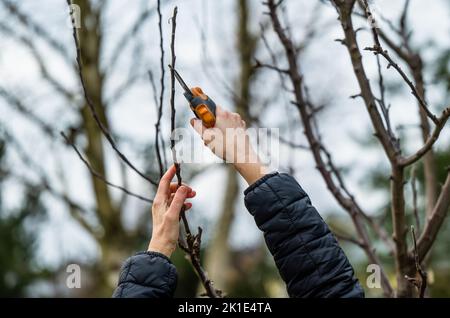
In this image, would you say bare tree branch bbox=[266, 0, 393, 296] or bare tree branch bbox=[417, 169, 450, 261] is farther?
bare tree branch bbox=[266, 0, 393, 296]

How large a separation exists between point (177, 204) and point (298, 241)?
300mm

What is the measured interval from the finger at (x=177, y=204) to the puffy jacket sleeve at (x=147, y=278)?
10 cm

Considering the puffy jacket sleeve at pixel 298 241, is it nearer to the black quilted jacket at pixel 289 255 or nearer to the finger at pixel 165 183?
the black quilted jacket at pixel 289 255

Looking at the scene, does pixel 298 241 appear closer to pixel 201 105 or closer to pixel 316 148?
pixel 201 105

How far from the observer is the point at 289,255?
1.21 meters

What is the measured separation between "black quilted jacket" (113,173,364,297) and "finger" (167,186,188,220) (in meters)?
0.10

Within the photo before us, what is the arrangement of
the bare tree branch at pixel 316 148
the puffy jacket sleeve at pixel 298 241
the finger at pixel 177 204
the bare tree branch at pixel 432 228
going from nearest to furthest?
1. the puffy jacket sleeve at pixel 298 241
2. the finger at pixel 177 204
3. the bare tree branch at pixel 432 228
4. the bare tree branch at pixel 316 148

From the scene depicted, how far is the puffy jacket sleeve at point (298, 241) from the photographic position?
3.86ft

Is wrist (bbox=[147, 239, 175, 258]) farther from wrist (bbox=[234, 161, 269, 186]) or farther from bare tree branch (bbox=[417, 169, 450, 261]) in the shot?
bare tree branch (bbox=[417, 169, 450, 261])

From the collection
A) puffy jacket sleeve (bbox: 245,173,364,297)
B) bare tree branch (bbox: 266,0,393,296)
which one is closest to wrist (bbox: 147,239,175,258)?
puffy jacket sleeve (bbox: 245,173,364,297)

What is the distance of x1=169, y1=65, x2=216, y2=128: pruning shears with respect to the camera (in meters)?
1.23

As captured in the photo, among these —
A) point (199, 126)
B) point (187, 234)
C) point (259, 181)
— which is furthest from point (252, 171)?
point (187, 234)

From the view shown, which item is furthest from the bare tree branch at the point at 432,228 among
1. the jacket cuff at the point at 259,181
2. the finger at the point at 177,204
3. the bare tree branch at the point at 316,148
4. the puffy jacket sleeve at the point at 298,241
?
the finger at the point at 177,204
